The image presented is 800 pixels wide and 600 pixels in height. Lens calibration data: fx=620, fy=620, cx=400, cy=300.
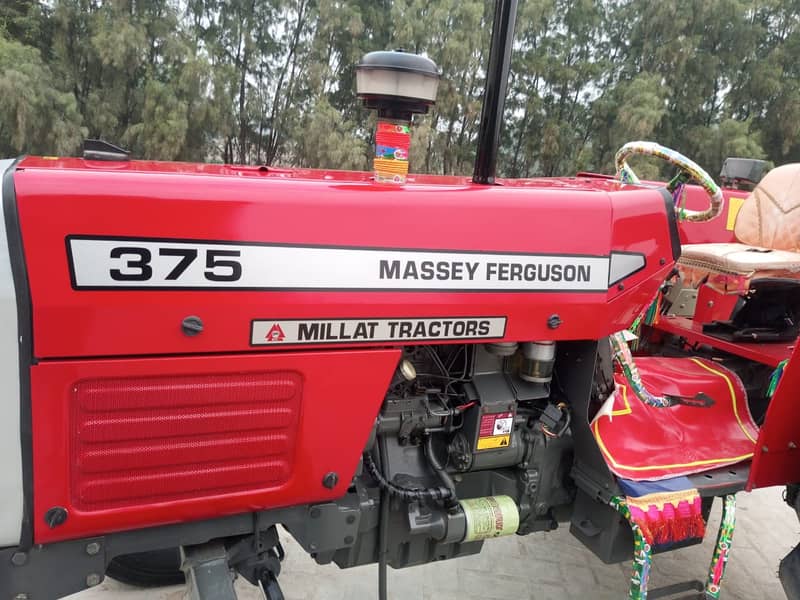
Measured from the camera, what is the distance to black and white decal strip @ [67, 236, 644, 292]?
1.14 metres

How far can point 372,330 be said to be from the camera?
1.38 metres

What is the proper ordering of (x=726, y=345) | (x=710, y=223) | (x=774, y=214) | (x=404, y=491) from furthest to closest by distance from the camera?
(x=710, y=223) < (x=774, y=214) < (x=726, y=345) < (x=404, y=491)

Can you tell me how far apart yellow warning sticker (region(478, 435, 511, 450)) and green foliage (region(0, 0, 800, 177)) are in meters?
9.74

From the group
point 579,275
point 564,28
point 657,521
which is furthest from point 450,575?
point 564,28

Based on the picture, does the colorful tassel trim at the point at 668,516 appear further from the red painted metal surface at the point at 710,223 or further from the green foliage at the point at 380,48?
the green foliage at the point at 380,48

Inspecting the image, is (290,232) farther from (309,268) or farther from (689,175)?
(689,175)

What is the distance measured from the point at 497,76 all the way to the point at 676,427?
127cm

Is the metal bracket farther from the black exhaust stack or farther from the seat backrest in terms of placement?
the seat backrest

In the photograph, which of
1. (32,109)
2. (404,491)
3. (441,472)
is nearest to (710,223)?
(441,472)

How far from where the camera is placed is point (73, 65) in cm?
1213

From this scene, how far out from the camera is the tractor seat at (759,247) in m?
2.47

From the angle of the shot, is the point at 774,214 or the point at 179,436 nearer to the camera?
the point at 179,436

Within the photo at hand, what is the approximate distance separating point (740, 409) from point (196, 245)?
1.94 m

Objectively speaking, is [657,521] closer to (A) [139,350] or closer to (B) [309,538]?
(B) [309,538]
